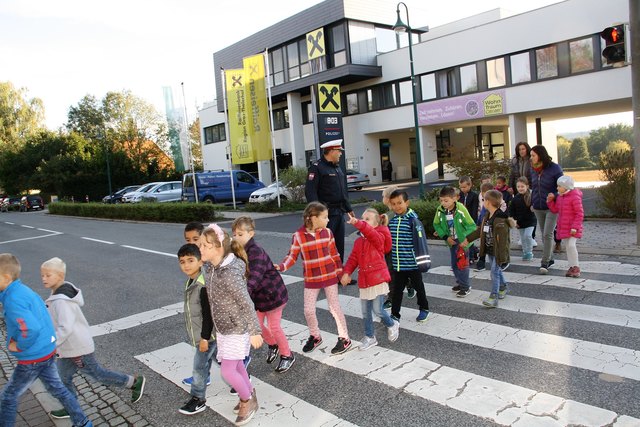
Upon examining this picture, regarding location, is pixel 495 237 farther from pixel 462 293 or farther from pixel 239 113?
pixel 239 113

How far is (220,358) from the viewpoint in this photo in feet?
11.9

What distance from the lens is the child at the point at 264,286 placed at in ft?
13.9

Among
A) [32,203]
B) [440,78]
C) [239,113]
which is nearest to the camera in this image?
[239,113]

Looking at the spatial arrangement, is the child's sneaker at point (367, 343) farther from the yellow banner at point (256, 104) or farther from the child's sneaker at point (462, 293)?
the yellow banner at point (256, 104)

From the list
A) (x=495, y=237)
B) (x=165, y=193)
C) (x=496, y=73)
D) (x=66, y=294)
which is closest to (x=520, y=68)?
(x=496, y=73)

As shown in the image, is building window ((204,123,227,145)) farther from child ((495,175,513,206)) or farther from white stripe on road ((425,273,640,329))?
white stripe on road ((425,273,640,329))

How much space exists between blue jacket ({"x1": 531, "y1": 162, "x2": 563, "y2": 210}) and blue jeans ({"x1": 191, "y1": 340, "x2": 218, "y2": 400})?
5.87 m

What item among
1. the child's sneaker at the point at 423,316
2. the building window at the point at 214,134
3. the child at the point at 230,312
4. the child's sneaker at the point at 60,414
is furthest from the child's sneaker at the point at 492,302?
the building window at the point at 214,134

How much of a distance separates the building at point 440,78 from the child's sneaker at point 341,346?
11.8m

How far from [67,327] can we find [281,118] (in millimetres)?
36816

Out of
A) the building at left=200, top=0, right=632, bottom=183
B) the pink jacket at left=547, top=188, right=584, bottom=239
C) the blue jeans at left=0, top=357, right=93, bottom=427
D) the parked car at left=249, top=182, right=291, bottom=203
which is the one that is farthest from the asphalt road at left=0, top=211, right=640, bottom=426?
the parked car at left=249, top=182, right=291, bottom=203

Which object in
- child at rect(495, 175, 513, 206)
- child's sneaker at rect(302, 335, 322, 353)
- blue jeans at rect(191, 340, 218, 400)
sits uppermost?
child at rect(495, 175, 513, 206)

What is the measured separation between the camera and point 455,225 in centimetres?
631

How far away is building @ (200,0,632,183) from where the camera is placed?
23.2m
